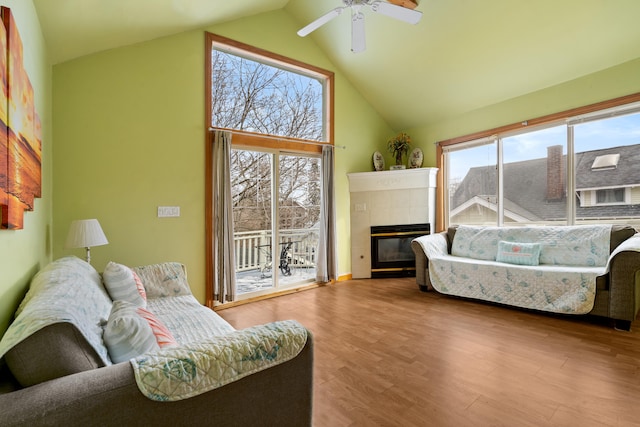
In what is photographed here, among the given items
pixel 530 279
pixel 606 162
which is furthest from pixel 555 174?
pixel 530 279

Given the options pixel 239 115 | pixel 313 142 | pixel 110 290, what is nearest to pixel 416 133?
pixel 313 142

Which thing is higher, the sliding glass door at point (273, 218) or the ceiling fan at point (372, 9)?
the ceiling fan at point (372, 9)

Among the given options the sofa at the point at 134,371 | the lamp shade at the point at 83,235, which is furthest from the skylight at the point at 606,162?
the lamp shade at the point at 83,235

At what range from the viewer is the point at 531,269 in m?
3.18

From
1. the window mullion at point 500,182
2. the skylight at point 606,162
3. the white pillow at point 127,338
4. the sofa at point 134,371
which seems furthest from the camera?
the window mullion at point 500,182

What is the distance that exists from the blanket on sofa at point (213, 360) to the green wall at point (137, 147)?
8.34 feet

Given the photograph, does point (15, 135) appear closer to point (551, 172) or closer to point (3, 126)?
point (3, 126)

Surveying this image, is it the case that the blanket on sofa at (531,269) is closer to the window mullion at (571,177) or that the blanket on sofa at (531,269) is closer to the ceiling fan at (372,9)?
the window mullion at (571,177)

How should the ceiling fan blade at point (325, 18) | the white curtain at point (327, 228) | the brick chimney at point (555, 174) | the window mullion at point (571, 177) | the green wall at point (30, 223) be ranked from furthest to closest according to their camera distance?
the white curtain at point (327, 228), the brick chimney at point (555, 174), the window mullion at point (571, 177), the ceiling fan blade at point (325, 18), the green wall at point (30, 223)

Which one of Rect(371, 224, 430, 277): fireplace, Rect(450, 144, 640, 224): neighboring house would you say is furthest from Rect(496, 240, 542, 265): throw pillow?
Rect(371, 224, 430, 277): fireplace

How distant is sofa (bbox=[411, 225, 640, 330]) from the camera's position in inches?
106

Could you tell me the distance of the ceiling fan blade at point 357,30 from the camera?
2.78 meters

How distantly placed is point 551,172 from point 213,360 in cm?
446

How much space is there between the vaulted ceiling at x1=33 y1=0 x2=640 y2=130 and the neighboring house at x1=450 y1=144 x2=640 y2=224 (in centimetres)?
98
